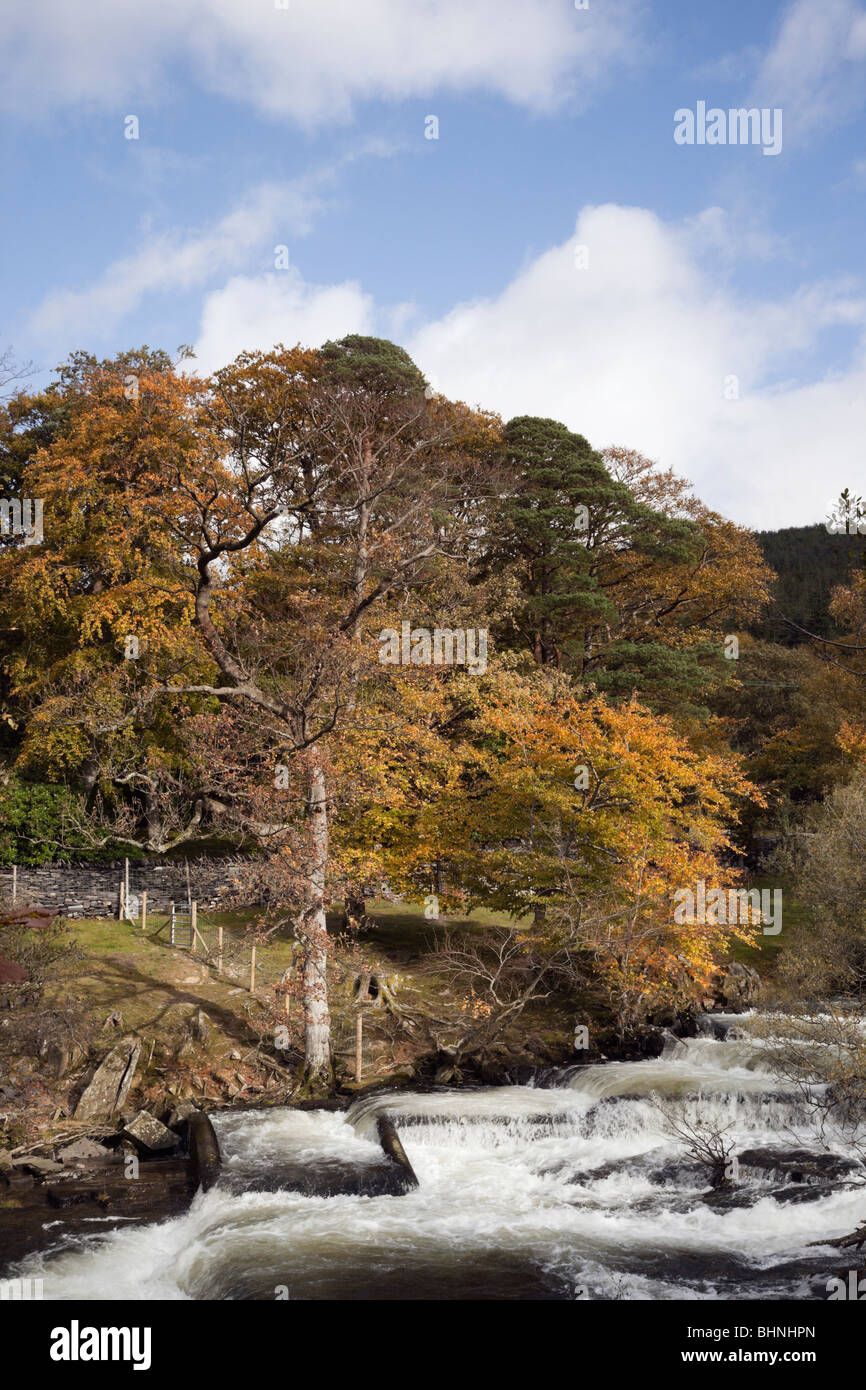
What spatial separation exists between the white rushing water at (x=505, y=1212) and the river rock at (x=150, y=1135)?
0.98 m

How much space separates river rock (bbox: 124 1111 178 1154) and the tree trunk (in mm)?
2880

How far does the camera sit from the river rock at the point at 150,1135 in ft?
50.6

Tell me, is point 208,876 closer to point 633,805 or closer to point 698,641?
point 633,805

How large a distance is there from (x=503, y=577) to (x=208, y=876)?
41.2ft

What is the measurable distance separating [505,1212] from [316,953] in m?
6.07

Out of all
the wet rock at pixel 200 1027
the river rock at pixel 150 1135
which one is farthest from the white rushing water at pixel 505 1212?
the wet rock at pixel 200 1027

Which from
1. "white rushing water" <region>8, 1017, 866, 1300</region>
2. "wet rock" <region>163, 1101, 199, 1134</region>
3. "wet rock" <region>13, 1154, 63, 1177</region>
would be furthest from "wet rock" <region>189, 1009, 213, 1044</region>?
"wet rock" <region>13, 1154, 63, 1177</region>

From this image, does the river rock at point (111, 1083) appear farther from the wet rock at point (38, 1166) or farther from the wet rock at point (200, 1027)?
the wet rock at point (38, 1166)

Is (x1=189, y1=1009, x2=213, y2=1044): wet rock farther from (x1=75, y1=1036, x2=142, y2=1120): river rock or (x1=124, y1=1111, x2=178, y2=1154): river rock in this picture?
(x1=124, y1=1111, x2=178, y2=1154): river rock

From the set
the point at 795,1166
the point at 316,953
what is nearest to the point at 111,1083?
the point at 316,953

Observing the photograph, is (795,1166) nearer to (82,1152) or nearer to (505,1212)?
(505,1212)

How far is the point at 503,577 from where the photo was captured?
97.0 ft

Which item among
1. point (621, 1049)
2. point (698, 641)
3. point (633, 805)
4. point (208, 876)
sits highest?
point (698, 641)
